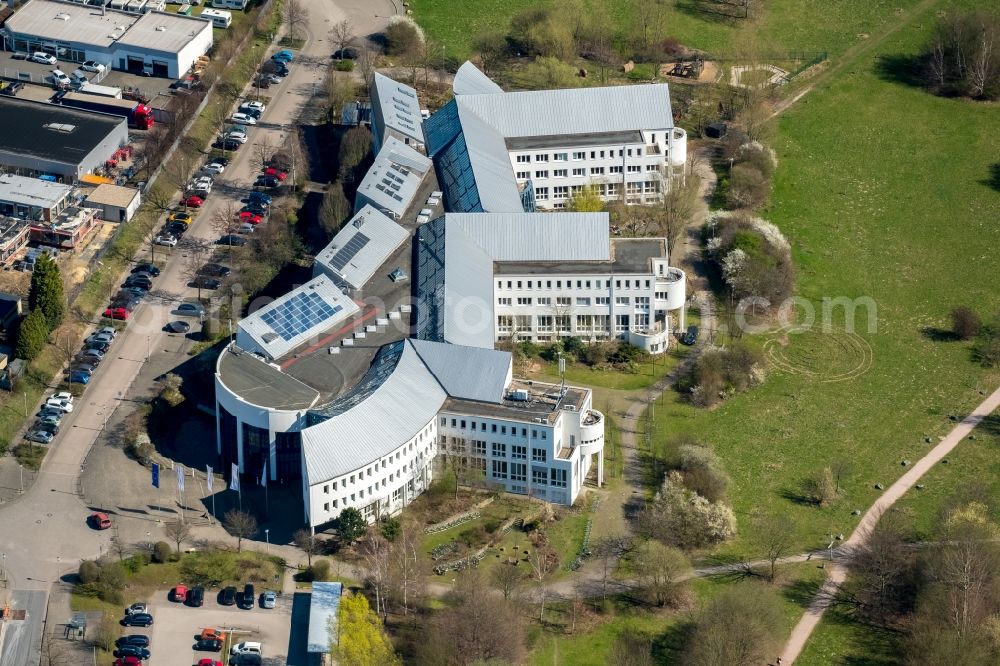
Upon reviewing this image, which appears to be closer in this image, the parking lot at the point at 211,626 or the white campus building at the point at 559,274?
the parking lot at the point at 211,626

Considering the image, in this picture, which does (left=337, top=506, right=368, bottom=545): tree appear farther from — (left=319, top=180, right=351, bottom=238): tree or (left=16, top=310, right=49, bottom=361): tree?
(left=319, top=180, right=351, bottom=238): tree

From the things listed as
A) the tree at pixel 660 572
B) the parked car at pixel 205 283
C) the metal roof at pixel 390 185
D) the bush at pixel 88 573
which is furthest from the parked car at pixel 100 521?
the metal roof at pixel 390 185

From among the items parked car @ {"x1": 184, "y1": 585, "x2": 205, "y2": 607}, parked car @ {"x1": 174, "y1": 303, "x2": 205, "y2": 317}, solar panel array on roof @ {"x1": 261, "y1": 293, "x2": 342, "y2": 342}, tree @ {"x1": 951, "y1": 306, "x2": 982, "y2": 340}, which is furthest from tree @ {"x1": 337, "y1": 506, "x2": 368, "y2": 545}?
tree @ {"x1": 951, "y1": 306, "x2": 982, "y2": 340}

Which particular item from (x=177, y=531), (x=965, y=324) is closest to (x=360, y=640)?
(x=177, y=531)

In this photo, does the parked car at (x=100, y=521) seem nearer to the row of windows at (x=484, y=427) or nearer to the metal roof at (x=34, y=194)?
the row of windows at (x=484, y=427)

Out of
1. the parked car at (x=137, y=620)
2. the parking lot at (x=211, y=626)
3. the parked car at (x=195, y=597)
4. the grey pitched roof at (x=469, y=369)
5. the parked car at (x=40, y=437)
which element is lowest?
the parking lot at (x=211, y=626)

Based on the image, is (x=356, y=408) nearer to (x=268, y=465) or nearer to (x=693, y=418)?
(x=268, y=465)
